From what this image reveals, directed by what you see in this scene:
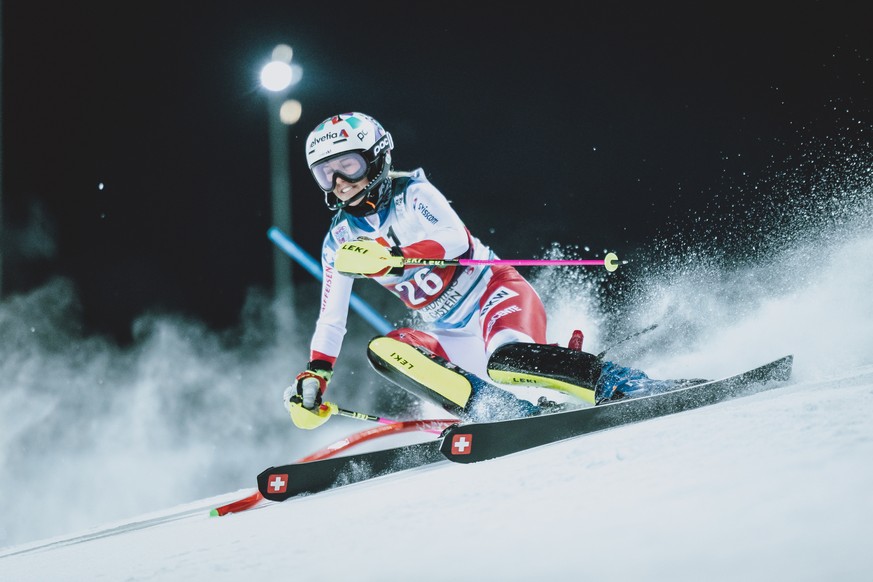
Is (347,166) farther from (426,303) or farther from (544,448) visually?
(544,448)

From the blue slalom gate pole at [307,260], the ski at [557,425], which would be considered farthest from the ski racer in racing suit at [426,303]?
the blue slalom gate pole at [307,260]

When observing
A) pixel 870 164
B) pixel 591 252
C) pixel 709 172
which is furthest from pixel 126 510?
pixel 870 164

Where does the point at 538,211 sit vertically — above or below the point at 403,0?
below

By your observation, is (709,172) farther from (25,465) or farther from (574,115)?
(25,465)

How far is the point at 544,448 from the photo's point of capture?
1.99m

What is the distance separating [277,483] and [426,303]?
3.49 feet

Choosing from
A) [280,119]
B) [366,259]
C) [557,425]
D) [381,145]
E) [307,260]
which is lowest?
Result: [557,425]

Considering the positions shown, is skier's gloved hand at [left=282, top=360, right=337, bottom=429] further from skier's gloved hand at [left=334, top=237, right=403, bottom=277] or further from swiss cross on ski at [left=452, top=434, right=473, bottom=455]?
swiss cross on ski at [left=452, top=434, right=473, bottom=455]

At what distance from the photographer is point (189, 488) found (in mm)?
7820

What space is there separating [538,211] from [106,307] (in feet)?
15.7

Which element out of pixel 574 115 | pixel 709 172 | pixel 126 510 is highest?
pixel 574 115

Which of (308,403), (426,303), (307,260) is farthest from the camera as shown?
(307,260)

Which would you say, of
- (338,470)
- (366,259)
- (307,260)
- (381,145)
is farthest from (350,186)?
(307,260)

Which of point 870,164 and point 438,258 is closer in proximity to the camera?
point 438,258
